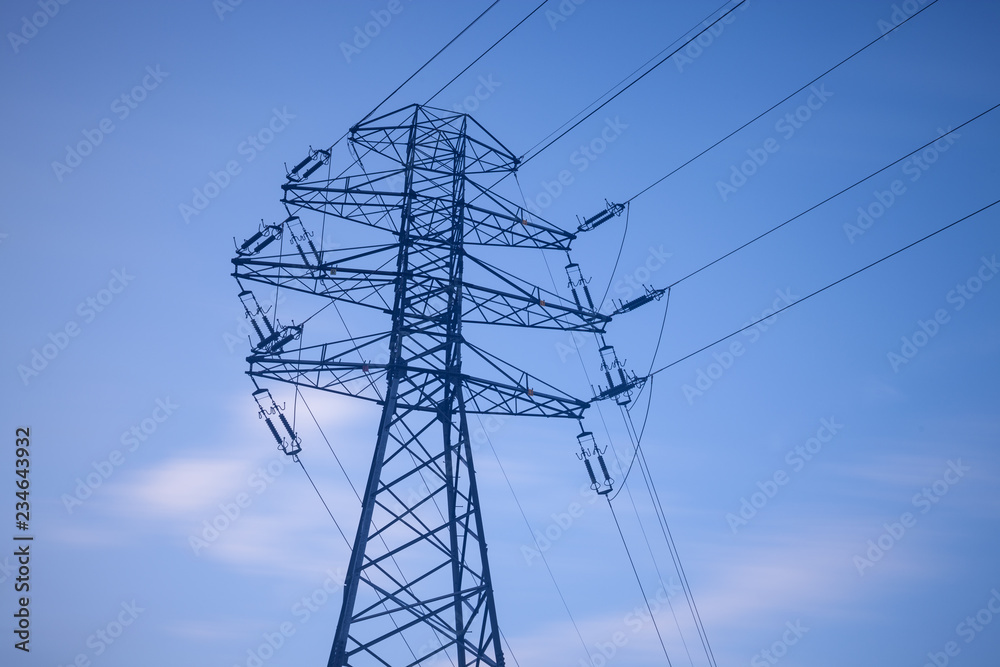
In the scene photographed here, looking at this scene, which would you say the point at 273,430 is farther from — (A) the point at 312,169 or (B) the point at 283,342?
(A) the point at 312,169

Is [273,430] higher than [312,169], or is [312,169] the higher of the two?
[312,169]

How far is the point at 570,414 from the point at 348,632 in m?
6.26

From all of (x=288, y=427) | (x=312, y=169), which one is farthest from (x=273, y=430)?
(x=312, y=169)

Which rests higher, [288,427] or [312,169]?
[312,169]

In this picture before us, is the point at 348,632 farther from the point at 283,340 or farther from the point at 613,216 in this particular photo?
the point at 613,216

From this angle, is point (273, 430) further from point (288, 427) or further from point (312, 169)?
point (312, 169)

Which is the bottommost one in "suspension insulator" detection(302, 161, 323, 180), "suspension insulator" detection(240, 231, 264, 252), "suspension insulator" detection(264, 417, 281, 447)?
"suspension insulator" detection(264, 417, 281, 447)

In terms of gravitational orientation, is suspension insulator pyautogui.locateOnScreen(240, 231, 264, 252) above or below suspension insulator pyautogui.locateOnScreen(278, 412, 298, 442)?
above

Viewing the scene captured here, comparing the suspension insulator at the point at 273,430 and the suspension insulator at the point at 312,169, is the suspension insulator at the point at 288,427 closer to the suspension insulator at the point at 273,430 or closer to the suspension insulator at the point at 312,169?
the suspension insulator at the point at 273,430

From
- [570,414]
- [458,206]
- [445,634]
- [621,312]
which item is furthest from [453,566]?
[458,206]

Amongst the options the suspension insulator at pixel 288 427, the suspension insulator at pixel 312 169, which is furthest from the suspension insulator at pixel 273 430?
the suspension insulator at pixel 312 169

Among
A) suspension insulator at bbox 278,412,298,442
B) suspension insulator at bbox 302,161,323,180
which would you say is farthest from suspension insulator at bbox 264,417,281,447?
suspension insulator at bbox 302,161,323,180

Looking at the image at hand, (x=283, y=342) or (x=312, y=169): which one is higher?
(x=312, y=169)

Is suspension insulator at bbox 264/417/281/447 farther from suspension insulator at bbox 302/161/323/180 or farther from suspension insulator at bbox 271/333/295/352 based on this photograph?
suspension insulator at bbox 302/161/323/180
